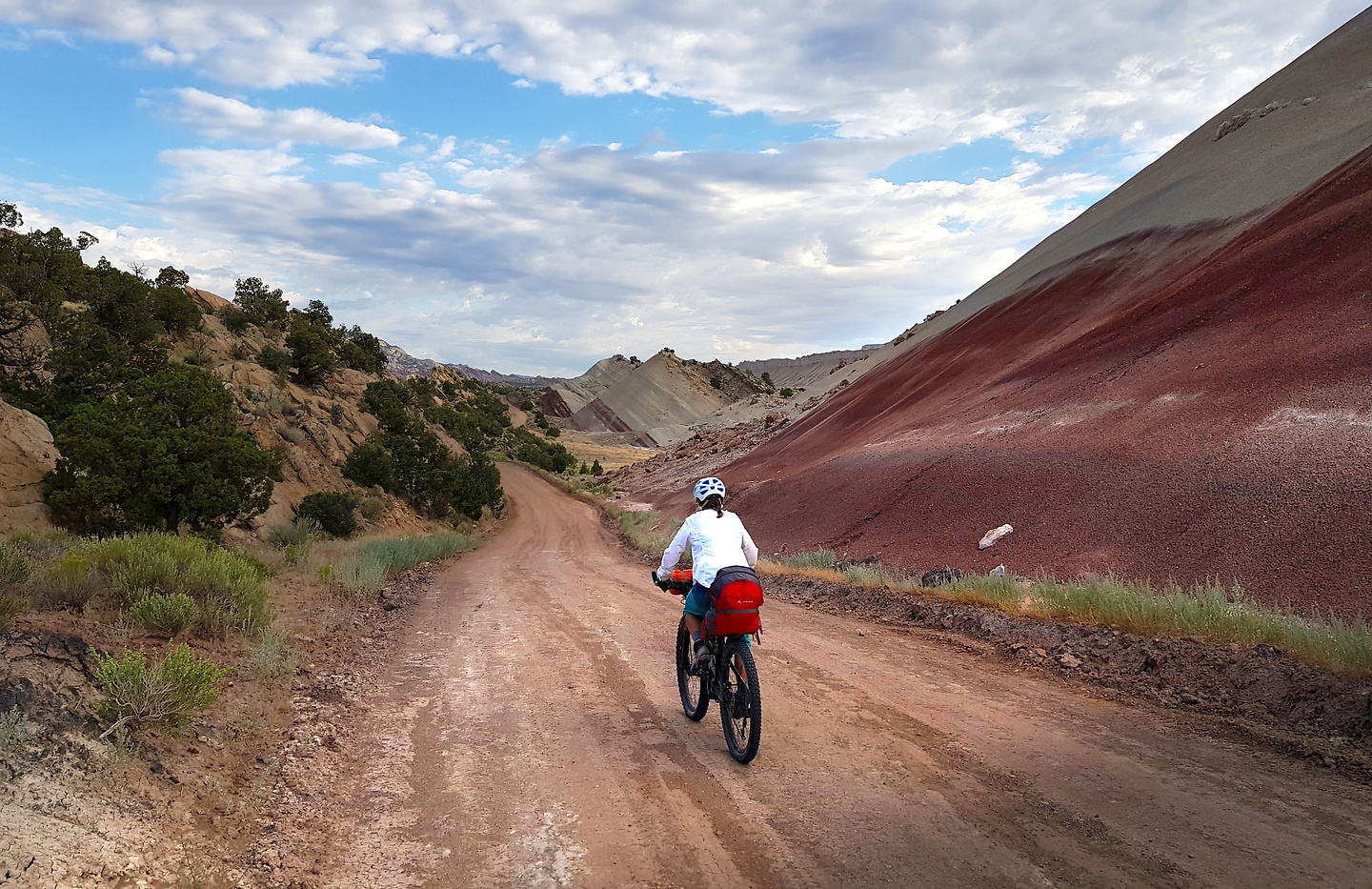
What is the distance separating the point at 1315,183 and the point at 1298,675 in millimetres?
22856

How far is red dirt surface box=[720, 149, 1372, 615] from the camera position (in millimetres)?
12117

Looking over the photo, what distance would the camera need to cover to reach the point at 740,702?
5.91 metres

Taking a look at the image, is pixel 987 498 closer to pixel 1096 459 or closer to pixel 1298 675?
pixel 1096 459

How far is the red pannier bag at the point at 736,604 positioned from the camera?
231 inches

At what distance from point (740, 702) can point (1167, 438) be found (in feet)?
45.1

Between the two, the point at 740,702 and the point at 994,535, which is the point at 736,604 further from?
the point at 994,535

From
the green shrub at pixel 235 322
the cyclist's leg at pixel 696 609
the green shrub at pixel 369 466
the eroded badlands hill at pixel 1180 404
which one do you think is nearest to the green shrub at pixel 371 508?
the green shrub at pixel 369 466

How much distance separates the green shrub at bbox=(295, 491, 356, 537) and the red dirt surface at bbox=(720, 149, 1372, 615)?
13.6 metres

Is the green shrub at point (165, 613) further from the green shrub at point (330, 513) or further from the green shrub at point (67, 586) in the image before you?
the green shrub at point (330, 513)

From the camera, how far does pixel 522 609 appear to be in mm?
13547

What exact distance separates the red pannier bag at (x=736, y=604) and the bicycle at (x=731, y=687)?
0.14 meters

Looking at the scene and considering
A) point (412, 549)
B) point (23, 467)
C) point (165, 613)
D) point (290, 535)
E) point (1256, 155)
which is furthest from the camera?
point (1256, 155)

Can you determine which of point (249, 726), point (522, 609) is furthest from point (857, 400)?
point (249, 726)

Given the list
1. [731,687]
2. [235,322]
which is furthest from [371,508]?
[731,687]
